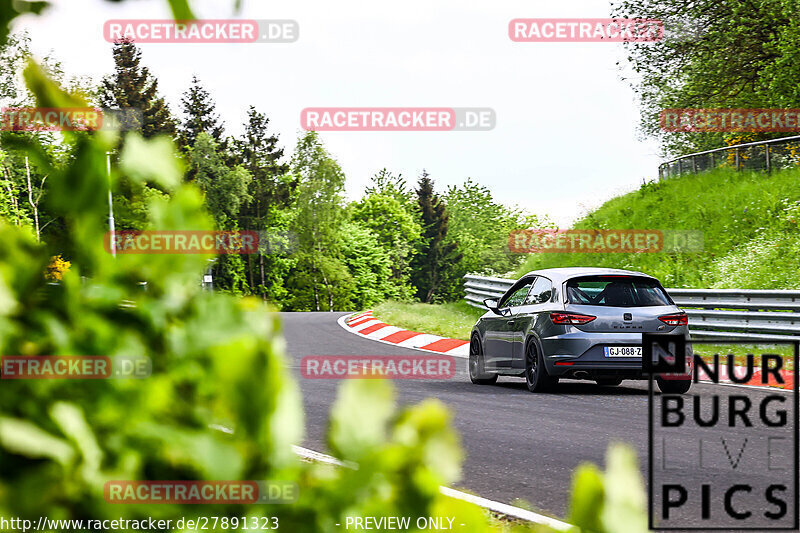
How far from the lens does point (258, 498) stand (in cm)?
91

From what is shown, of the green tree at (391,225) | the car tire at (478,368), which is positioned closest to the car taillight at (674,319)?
the car tire at (478,368)

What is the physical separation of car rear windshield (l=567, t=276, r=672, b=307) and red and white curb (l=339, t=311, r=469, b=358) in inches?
213

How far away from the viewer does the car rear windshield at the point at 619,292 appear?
1051 centimetres

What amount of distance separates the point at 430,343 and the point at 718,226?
36.7 ft

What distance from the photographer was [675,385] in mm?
10953

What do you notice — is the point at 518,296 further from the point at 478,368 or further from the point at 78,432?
the point at 78,432

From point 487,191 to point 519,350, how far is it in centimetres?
9812

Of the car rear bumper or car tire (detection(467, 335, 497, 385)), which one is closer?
the car rear bumper

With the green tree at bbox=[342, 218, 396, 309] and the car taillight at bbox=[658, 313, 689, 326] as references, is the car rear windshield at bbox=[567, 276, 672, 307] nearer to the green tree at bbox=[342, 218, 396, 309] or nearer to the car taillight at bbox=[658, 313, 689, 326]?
the car taillight at bbox=[658, 313, 689, 326]

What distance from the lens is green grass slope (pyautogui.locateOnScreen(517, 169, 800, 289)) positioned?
20828mm

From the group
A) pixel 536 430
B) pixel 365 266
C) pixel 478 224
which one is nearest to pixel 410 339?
pixel 536 430

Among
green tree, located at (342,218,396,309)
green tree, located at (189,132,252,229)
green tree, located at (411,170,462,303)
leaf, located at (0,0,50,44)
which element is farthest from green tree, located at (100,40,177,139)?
leaf, located at (0,0,50,44)

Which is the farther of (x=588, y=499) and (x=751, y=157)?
(x=751, y=157)

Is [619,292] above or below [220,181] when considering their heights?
below
